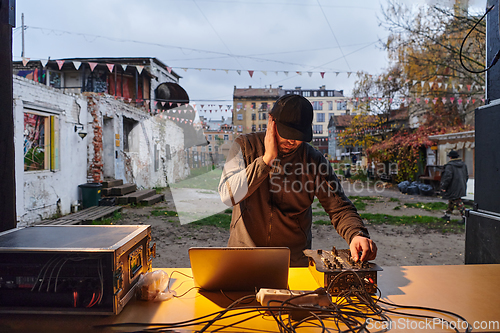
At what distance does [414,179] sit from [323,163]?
601 inches

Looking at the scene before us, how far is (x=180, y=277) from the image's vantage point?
1.68 metres

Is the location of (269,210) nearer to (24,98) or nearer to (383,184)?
(24,98)

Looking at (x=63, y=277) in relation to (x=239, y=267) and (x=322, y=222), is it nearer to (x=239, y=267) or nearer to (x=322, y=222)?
(x=239, y=267)

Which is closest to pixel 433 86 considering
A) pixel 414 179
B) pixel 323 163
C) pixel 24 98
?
pixel 414 179

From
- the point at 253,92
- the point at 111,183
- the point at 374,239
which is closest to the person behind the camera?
the point at 374,239

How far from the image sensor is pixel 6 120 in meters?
1.63

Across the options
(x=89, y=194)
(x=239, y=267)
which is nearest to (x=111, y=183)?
(x=89, y=194)

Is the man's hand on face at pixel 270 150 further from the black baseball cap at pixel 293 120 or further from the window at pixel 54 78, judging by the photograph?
the window at pixel 54 78

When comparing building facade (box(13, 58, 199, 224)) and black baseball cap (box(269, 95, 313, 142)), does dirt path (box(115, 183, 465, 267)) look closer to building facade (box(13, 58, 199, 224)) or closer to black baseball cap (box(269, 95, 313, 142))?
→ building facade (box(13, 58, 199, 224))

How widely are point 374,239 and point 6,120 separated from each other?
5.90 m

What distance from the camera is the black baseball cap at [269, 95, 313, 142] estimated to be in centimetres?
181

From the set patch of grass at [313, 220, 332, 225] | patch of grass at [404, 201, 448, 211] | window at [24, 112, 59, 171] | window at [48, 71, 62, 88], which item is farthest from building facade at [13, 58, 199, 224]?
patch of grass at [404, 201, 448, 211]

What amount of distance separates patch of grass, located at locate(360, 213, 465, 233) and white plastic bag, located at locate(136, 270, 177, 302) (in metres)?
6.93

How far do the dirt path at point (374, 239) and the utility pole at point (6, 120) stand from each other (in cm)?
293
